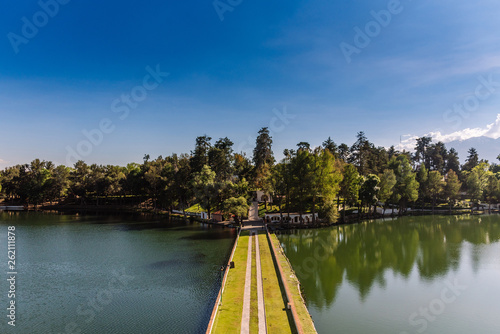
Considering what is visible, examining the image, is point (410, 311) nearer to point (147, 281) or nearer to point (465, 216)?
point (147, 281)

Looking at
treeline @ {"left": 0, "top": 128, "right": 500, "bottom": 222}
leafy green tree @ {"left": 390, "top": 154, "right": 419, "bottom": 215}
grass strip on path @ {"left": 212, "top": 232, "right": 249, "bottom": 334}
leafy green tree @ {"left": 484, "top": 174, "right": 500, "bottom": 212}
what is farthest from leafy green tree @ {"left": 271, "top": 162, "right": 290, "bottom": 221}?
leafy green tree @ {"left": 484, "top": 174, "right": 500, "bottom": 212}

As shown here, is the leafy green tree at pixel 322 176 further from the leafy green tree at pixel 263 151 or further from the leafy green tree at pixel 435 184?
the leafy green tree at pixel 435 184

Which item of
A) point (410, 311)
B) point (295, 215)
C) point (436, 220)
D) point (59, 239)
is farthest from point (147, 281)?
point (436, 220)

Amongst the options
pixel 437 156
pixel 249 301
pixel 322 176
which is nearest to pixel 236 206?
pixel 322 176

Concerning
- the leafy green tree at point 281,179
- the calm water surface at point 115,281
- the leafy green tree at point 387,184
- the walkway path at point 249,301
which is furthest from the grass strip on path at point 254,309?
the leafy green tree at point 387,184

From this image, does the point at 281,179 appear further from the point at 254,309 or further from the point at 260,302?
the point at 254,309

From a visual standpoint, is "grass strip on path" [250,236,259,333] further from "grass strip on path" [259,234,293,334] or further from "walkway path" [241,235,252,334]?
"grass strip on path" [259,234,293,334]

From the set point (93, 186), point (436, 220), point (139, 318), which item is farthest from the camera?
point (93, 186)
